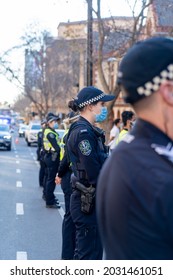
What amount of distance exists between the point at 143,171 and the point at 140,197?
9 centimetres

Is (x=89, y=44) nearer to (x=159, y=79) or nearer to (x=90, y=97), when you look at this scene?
(x=90, y=97)

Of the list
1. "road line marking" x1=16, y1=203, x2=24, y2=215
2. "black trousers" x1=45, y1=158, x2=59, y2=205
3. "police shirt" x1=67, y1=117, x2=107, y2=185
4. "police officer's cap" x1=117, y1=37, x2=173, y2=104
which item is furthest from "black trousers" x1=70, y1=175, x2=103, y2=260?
"black trousers" x1=45, y1=158, x2=59, y2=205

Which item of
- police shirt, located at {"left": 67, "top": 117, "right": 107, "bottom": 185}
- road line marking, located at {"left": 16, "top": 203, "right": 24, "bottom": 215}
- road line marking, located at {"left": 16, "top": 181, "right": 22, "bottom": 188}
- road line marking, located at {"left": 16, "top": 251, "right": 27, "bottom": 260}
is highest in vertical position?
police shirt, located at {"left": 67, "top": 117, "right": 107, "bottom": 185}

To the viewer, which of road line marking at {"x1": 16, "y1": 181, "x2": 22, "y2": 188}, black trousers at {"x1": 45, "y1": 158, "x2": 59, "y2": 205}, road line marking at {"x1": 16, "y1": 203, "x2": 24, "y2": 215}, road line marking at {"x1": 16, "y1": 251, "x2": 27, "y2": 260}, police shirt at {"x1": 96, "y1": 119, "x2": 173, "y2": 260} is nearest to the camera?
police shirt at {"x1": 96, "y1": 119, "x2": 173, "y2": 260}

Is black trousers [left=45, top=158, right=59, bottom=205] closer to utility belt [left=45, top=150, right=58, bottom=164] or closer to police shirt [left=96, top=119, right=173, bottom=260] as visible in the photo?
utility belt [left=45, top=150, right=58, bottom=164]

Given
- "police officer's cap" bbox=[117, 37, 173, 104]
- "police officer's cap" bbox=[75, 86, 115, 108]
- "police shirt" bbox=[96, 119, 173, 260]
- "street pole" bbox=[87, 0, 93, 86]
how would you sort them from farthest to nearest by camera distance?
"street pole" bbox=[87, 0, 93, 86] → "police officer's cap" bbox=[75, 86, 115, 108] → "police officer's cap" bbox=[117, 37, 173, 104] → "police shirt" bbox=[96, 119, 173, 260]

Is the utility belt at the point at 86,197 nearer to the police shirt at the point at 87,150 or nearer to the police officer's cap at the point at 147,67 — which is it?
the police shirt at the point at 87,150

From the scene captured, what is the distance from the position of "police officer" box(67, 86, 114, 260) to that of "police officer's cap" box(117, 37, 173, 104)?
308cm

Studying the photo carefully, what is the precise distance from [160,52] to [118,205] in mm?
537

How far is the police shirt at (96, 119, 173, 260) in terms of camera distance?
6.28 ft

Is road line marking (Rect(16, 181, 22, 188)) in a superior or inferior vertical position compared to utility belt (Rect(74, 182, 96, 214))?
inferior

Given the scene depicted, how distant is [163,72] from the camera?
2.02 metres

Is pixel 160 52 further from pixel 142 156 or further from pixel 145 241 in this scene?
pixel 145 241
